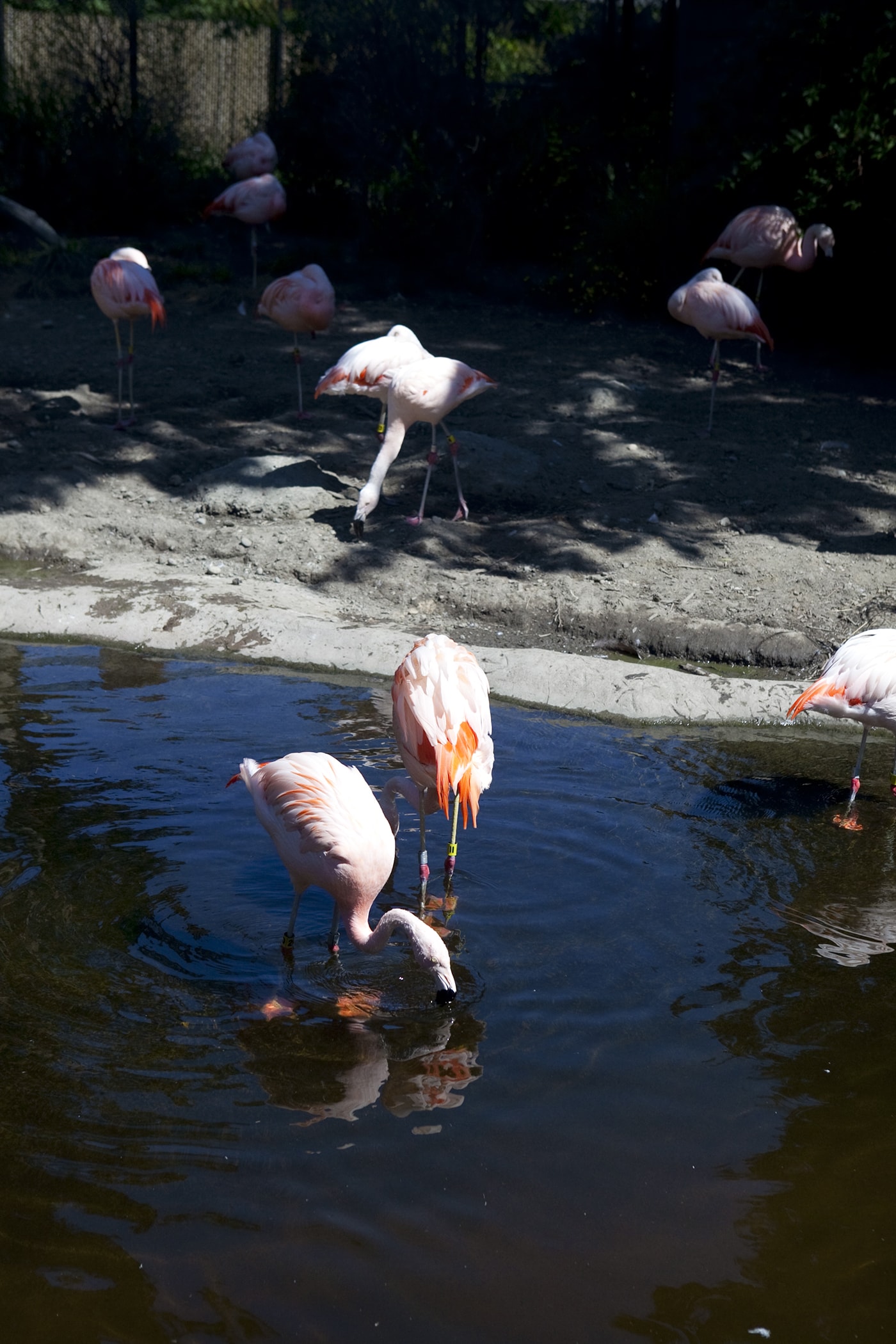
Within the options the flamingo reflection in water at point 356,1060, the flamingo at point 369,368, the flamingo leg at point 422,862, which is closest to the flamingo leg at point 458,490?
the flamingo at point 369,368

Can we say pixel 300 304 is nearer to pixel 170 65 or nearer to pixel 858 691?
pixel 858 691

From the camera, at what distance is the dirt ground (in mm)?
5988

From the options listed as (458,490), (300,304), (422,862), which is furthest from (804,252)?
(422,862)

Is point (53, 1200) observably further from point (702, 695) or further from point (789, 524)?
point (789, 524)

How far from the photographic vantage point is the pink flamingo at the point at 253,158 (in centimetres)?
1245

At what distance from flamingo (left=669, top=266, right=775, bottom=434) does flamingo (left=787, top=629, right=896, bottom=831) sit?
384 centimetres

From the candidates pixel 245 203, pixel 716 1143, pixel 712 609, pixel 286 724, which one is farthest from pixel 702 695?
pixel 245 203

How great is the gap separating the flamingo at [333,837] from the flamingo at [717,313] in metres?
5.23

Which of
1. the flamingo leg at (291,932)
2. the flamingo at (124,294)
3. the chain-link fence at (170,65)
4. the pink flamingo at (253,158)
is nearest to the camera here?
the flamingo leg at (291,932)

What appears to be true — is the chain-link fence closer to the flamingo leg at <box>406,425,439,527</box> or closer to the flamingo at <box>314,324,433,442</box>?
the flamingo at <box>314,324,433,442</box>

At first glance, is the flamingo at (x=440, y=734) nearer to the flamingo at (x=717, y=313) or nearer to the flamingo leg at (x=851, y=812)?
the flamingo leg at (x=851, y=812)

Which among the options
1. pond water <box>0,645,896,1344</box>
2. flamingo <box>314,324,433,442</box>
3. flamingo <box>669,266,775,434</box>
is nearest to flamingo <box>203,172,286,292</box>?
flamingo <box>669,266,775,434</box>

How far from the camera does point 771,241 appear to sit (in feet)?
29.6

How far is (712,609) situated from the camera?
19.4ft
